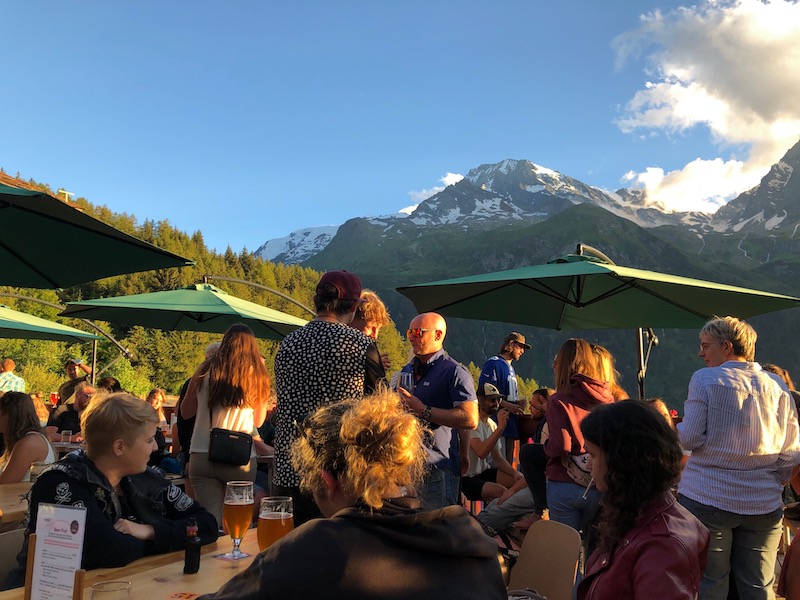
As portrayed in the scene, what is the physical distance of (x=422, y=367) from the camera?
12.8 ft

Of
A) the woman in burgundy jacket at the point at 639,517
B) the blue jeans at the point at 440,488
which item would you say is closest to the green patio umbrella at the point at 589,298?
the blue jeans at the point at 440,488

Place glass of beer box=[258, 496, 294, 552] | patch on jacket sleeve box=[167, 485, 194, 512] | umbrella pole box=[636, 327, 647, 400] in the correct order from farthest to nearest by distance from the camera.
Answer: umbrella pole box=[636, 327, 647, 400] → patch on jacket sleeve box=[167, 485, 194, 512] → glass of beer box=[258, 496, 294, 552]

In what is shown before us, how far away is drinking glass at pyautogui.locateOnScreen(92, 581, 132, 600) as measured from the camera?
1431 millimetres

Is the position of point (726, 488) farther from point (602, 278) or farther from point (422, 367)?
point (602, 278)

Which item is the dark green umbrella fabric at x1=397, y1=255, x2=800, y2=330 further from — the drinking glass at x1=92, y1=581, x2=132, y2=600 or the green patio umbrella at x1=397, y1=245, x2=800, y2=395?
the drinking glass at x1=92, y1=581, x2=132, y2=600

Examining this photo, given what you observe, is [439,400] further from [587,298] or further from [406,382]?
[587,298]

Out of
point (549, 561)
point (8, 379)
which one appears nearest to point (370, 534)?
point (549, 561)

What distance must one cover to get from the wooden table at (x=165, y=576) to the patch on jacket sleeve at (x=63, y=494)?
170 mm

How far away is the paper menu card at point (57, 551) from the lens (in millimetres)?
1569

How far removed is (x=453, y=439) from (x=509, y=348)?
286 cm

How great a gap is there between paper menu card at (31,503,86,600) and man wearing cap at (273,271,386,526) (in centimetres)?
130

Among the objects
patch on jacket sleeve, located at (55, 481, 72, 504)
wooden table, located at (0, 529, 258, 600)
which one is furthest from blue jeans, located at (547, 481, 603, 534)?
patch on jacket sleeve, located at (55, 481, 72, 504)

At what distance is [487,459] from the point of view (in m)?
6.18

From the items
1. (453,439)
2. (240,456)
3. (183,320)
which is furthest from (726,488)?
(183,320)
